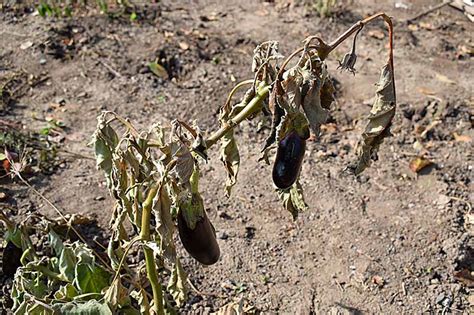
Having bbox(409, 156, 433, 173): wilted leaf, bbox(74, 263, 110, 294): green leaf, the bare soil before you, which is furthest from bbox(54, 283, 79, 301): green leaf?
bbox(409, 156, 433, 173): wilted leaf

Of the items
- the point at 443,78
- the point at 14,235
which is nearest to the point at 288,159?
the point at 14,235

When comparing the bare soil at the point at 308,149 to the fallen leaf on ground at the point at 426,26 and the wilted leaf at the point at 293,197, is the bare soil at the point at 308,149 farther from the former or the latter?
the wilted leaf at the point at 293,197

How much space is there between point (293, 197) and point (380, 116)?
1.66 feet

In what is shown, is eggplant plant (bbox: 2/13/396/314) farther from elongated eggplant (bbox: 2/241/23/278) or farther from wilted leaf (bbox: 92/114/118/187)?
elongated eggplant (bbox: 2/241/23/278)

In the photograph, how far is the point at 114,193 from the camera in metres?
1.90

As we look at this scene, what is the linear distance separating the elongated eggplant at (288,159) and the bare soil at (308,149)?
1.06 meters

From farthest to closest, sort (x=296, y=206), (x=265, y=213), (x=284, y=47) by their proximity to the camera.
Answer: (x=284, y=47), (x=265, y=213), (x=296, y=206)

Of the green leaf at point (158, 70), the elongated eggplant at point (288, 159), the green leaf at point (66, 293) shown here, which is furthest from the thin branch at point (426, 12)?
the green leaf at point (66, 293)

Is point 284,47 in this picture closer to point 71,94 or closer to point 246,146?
point 246,146

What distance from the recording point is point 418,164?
3.54 m

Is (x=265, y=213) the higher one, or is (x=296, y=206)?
(x=296, y=206)

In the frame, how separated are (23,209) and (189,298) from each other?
902 mm

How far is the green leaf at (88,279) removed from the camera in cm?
202

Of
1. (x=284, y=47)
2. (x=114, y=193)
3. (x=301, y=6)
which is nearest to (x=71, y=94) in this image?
(x=284, y=47)
